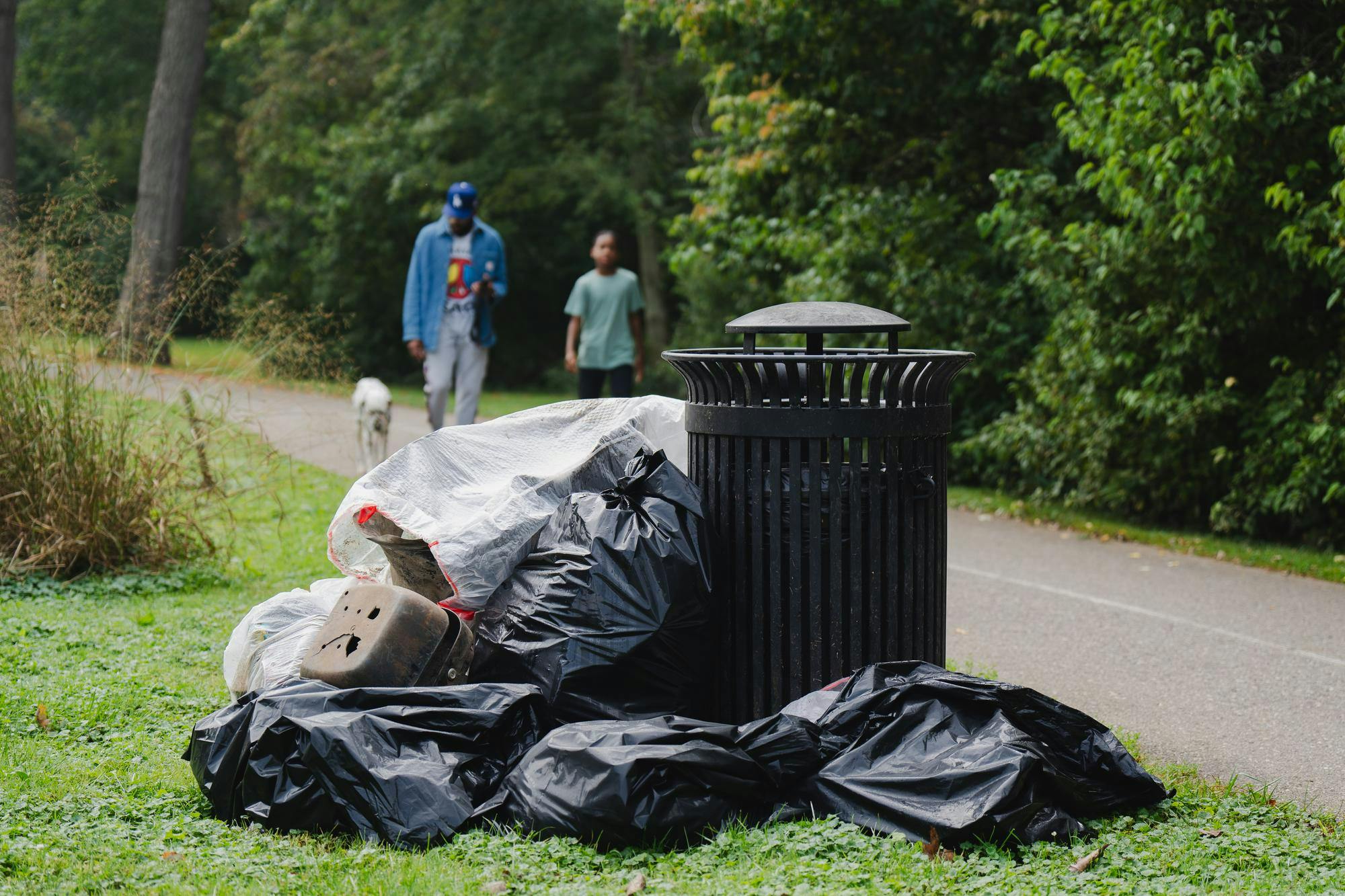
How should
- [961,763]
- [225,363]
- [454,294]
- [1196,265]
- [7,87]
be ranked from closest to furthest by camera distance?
1. [961,763]
2. [225,363]
3. [1196,265]
4. [454,294]
5. [7,87]

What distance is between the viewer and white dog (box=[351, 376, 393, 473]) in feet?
30.8

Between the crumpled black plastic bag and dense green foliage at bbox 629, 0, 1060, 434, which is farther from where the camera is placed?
dense green foliage at bbox 629, 0, 1060, 434

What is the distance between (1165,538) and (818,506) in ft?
19.0

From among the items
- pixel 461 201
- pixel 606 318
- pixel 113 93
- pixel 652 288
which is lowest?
pixel 606 318

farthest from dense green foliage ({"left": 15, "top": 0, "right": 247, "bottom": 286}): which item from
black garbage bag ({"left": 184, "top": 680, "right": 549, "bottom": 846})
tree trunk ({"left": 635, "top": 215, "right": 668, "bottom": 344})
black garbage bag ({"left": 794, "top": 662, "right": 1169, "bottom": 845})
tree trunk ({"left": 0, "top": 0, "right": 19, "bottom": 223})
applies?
black garbage bag ({"left": 794, "top": 662, "right": 1169, "bottom": 845})

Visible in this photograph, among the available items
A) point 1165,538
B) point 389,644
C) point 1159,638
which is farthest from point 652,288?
point 389,644

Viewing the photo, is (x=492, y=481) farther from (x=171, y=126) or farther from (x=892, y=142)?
(x=171, y=126)

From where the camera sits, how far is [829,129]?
37.7 ft

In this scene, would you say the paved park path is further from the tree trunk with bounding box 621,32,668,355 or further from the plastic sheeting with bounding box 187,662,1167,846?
the tree trunk with bounding box 621,32,668,355

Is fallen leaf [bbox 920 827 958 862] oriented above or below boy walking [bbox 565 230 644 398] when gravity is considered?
below

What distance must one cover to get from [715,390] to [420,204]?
870 inches

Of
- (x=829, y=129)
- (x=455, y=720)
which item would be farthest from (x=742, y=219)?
(x=455, y=720)

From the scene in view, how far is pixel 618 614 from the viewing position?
12.0 feet

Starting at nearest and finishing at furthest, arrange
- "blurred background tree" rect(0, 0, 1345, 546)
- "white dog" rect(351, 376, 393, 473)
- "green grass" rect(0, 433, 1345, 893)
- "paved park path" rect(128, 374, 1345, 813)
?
"green grass" rect(0, 433, 1345, 893), "paved park path" rect(128, 374, 1345, 813), "blurred background tree" rect(0, 0, 1345, 546), "white dog" rect(351, 376, 393, 473)
